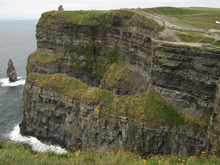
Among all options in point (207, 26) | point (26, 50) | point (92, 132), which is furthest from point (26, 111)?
point (26, 50)

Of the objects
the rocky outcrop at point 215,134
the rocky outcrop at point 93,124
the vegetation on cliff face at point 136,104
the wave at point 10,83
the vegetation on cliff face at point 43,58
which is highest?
Result: the vegetation on cliff face at point 43,58

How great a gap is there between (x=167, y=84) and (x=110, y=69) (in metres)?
25.5

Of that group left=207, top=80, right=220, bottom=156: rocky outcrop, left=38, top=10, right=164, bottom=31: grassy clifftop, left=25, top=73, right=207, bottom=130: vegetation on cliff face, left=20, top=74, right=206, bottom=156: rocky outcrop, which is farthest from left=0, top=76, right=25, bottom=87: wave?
left=207, top=80, right=220, bottom=156: rocky outcrop

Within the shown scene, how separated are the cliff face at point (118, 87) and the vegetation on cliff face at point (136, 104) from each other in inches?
6.6

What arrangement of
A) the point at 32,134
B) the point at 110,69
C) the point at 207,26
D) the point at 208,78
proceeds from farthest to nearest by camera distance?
the point at 110,69
the point at 32,134
the point at 207,26
the point at 208,78

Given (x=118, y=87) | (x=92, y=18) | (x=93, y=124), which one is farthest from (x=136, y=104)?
(x=92, y=18)

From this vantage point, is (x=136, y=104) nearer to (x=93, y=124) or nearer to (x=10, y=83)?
(x=93, y=124)

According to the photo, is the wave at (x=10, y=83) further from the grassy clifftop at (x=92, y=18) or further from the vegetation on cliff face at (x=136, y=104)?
the vegetation on cliff face at (x=136, y=104)

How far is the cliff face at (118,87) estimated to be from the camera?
33844 millimetres

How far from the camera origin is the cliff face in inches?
1332

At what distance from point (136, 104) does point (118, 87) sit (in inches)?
579

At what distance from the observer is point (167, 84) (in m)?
37.8

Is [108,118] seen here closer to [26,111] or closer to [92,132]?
[92,132]

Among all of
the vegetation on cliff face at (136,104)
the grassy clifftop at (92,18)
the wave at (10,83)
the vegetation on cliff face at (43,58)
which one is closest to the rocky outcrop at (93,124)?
the vegetation on cliff face at (136,104)
